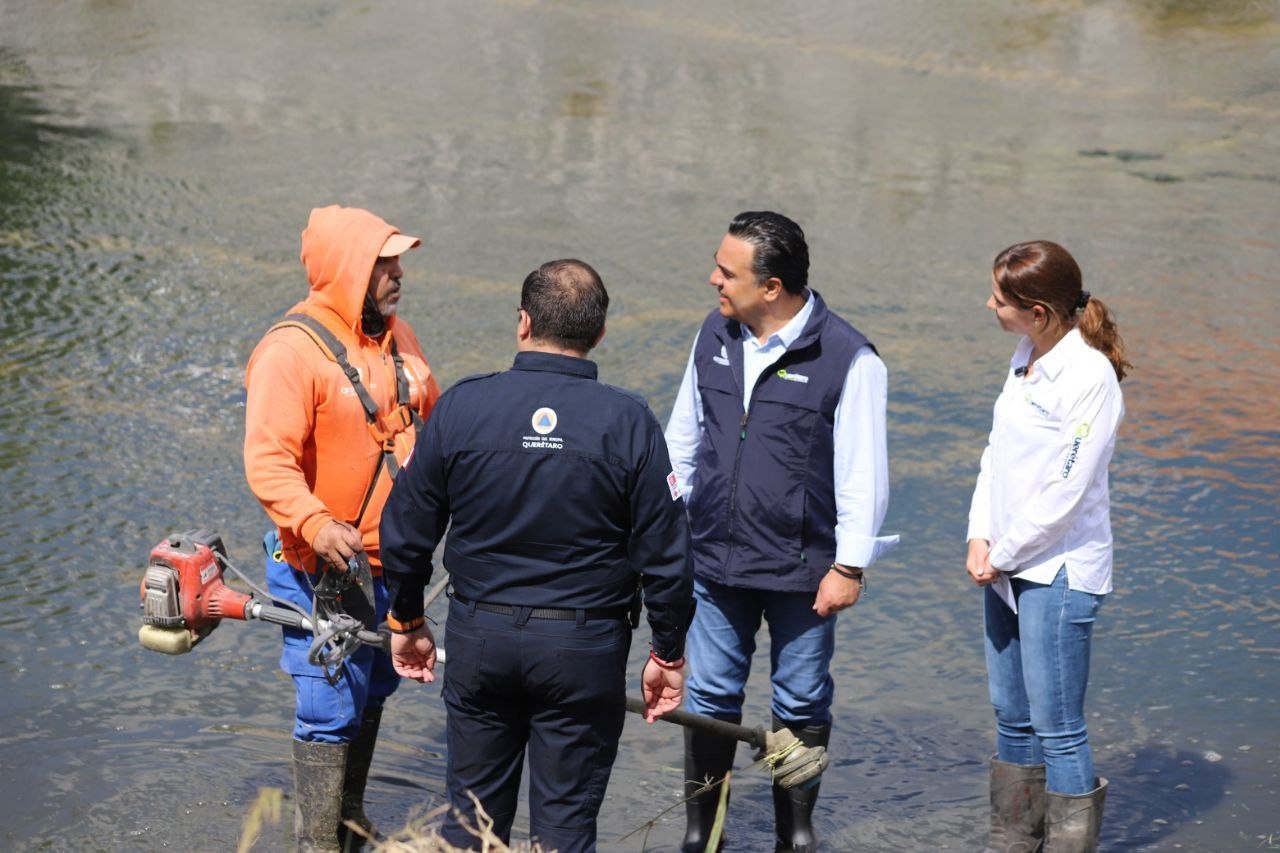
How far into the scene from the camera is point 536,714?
3.50 m

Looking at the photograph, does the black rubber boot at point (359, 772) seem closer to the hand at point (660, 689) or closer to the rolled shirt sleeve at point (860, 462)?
the hand at point (660, 689)

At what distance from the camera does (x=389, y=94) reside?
13984 millimetres

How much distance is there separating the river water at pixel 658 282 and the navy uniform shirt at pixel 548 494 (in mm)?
1410

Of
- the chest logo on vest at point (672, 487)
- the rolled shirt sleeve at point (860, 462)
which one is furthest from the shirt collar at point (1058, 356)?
the chest logo on vest at point (672, 487)

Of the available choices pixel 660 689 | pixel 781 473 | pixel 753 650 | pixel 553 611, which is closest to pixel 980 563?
pixel 781 473

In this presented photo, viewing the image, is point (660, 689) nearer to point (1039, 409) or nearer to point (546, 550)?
point (546, 550)

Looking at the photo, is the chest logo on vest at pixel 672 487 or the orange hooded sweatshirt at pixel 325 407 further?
the orange hooded sweatshirt at pixel 325 407

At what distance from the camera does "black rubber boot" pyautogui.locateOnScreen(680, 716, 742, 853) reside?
14.4ft

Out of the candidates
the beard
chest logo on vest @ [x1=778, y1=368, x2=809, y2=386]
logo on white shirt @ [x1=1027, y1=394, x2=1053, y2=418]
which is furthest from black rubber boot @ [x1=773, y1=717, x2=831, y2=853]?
the beard

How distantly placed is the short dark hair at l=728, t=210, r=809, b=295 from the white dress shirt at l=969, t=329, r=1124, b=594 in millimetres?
680

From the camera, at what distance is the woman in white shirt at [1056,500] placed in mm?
3854

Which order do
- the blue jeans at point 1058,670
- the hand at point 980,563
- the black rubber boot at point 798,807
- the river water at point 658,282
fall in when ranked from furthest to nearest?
1. the river water at point 658,282
2. the black rubber boot at point 798,807
3. the hand at point 980,563
4. the blue jeans at point 1058,670

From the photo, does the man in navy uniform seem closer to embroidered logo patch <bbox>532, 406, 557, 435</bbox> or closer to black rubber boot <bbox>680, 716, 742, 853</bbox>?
embroidered logo patch <bbox>532, 406, 557, 435</bbox>

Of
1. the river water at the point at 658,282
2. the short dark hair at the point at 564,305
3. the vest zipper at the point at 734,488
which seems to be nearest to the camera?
the short dark hair at the point at 564,305
